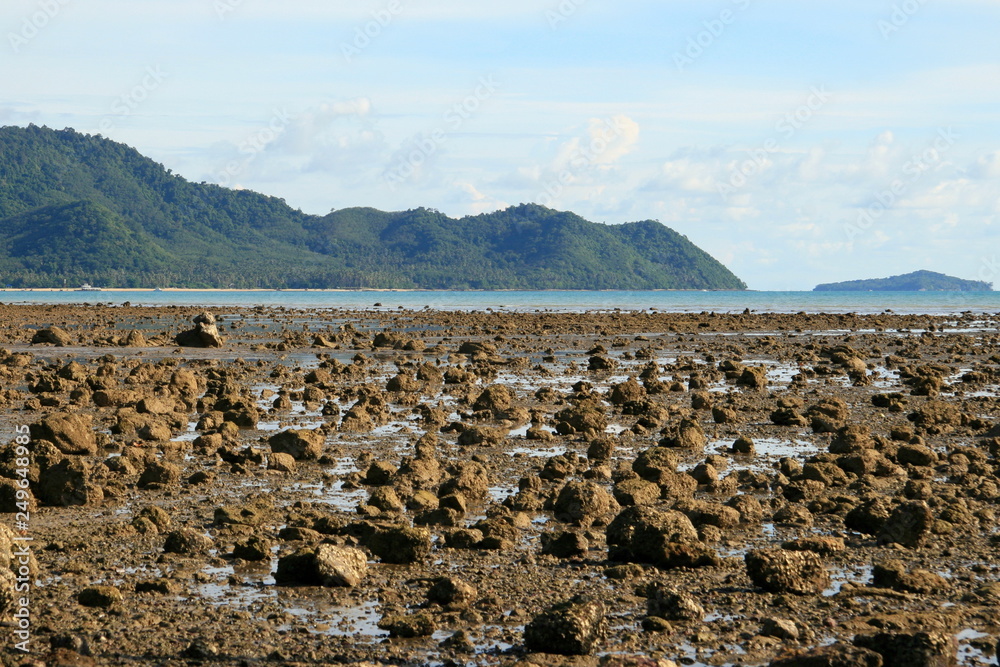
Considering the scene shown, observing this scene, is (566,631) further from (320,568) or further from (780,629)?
(320,568)

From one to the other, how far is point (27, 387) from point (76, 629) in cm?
1875

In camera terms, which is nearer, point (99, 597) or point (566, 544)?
point (99, 597)

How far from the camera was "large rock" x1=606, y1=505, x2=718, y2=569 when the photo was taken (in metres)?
10.1

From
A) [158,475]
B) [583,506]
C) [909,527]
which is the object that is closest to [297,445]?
[158,475]

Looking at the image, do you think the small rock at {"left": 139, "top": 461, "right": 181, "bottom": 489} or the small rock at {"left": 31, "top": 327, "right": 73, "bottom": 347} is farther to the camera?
the small rock at {"left": 31, "top": 327, "right": 73, "bottom": 347}

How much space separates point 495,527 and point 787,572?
314 cm

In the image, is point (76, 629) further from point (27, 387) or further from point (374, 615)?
point (27, 387)

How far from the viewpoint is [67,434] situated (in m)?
15.6

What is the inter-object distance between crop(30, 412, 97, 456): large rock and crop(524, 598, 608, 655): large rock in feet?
33.4

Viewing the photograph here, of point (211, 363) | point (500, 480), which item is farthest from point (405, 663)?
point (211, 363)

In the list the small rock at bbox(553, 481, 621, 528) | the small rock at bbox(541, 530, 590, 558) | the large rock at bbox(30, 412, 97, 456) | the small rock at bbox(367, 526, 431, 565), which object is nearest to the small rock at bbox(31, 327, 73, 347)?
the large rock at bbox(30, 412, 97, 456)

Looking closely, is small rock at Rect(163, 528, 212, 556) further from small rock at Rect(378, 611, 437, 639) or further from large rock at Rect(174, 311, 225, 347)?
large rock at Rect(174, 311, 225, 347)

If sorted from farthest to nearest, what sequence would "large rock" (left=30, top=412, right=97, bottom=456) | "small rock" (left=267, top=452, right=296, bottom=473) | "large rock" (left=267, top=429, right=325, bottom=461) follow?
"large rock" (left=267, top=429, right=325, bottom=461)
"large rock" (left=30, top=412, right=97, bottom=456)
"small rock" (left=267, top=452, right=296, bottom=473)

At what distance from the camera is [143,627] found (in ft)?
26.9
